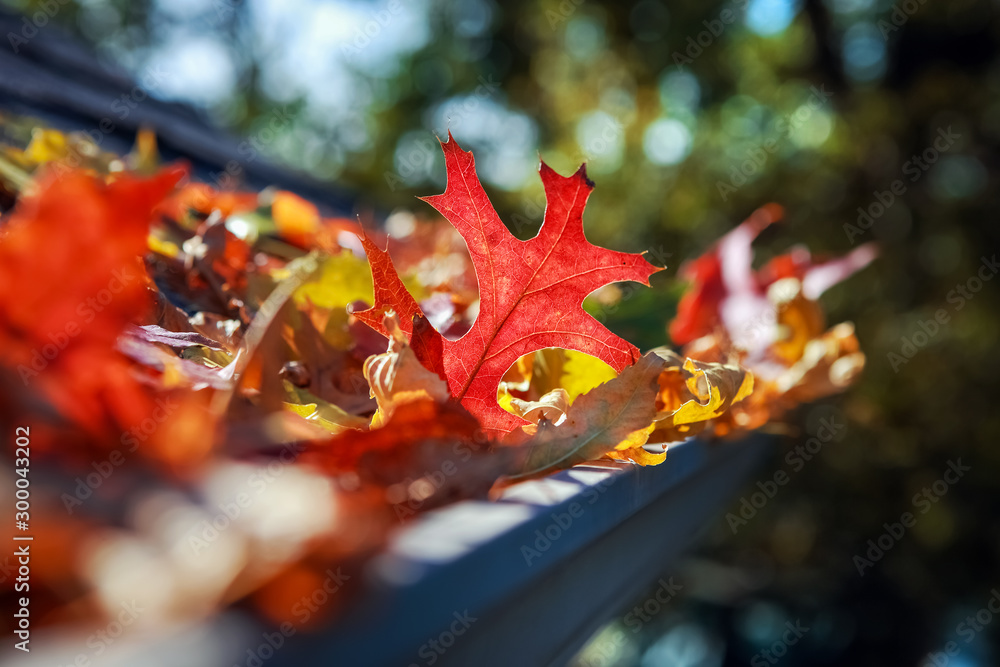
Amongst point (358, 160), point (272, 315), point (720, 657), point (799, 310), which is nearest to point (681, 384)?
point (272, 315)

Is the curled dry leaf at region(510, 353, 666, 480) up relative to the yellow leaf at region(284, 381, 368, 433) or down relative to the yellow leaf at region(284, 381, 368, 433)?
up

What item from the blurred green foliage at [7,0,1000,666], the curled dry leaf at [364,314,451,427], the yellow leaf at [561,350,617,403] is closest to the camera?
the curled dry leaf at [364,314,451,427]

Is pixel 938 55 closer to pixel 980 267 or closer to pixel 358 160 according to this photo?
pixel 980 267

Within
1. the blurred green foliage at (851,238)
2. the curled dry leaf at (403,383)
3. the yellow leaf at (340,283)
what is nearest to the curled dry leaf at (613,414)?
the curled dry leaf at (403,383)

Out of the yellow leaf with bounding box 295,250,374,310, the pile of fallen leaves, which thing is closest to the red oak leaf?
the pile of fallen leaves

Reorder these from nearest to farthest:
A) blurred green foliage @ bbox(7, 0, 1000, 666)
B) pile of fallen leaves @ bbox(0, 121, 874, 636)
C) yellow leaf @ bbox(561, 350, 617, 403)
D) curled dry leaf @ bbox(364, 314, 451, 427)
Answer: pile of fallen leaves @ bbox(0, 121, 874, 636) < curled dry leaf @ bbox(364, 314, 451, 427) < yellow leaf @ bbox(561, 350, 617, 403) < blurred green foliage @ bbox(7, 0, 1000, 666)

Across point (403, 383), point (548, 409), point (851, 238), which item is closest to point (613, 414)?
point (548, 409)

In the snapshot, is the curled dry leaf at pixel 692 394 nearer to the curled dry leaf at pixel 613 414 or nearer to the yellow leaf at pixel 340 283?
the curled dry leaf at pixel 613 414

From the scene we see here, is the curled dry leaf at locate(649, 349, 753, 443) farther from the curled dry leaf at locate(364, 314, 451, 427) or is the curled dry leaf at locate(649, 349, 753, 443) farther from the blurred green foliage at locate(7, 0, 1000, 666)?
the blurred green foliage at locate(7, 0, 1000, 666)

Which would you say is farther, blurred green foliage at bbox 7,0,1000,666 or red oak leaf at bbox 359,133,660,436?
blurred green foliage at bbox 7,0,1000,666
